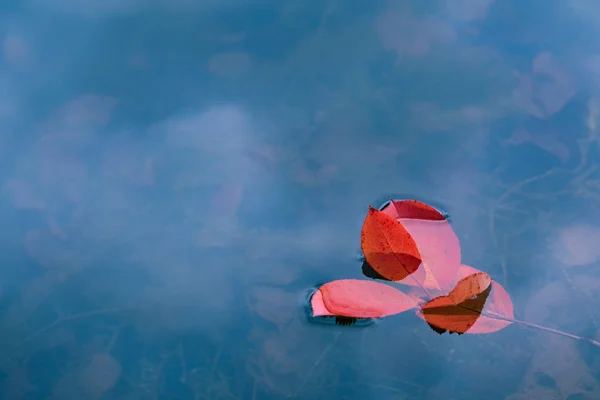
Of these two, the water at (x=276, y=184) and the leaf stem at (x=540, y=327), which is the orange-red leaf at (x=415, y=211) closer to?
the water at (x=276, y=184)

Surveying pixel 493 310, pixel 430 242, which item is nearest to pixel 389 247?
pixel 430 242

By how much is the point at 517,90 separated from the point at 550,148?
175 mm

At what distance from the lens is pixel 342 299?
0.97 metres

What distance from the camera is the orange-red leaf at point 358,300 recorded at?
96cm

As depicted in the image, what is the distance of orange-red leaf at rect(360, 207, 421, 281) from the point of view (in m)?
0.99

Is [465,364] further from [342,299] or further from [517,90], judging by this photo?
[517,90]

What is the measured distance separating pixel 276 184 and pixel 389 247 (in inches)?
10.7

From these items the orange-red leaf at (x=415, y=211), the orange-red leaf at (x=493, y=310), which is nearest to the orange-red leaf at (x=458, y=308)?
the orange-red leaf at (x=493, y=310)

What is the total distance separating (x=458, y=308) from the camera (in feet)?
3.17

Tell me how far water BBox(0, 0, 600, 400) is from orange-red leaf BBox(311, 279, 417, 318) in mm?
25

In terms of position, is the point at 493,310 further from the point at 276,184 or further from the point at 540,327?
Result: the point at 276,184

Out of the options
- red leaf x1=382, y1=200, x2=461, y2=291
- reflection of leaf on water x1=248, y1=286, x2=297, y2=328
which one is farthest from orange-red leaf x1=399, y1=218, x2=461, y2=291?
reflection of leaf on water x1=248, y1=286, x2=297, y2=328

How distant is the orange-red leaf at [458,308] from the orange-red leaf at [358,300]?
0.04 metres

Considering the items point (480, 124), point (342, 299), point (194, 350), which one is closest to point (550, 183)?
point (480, 124)
